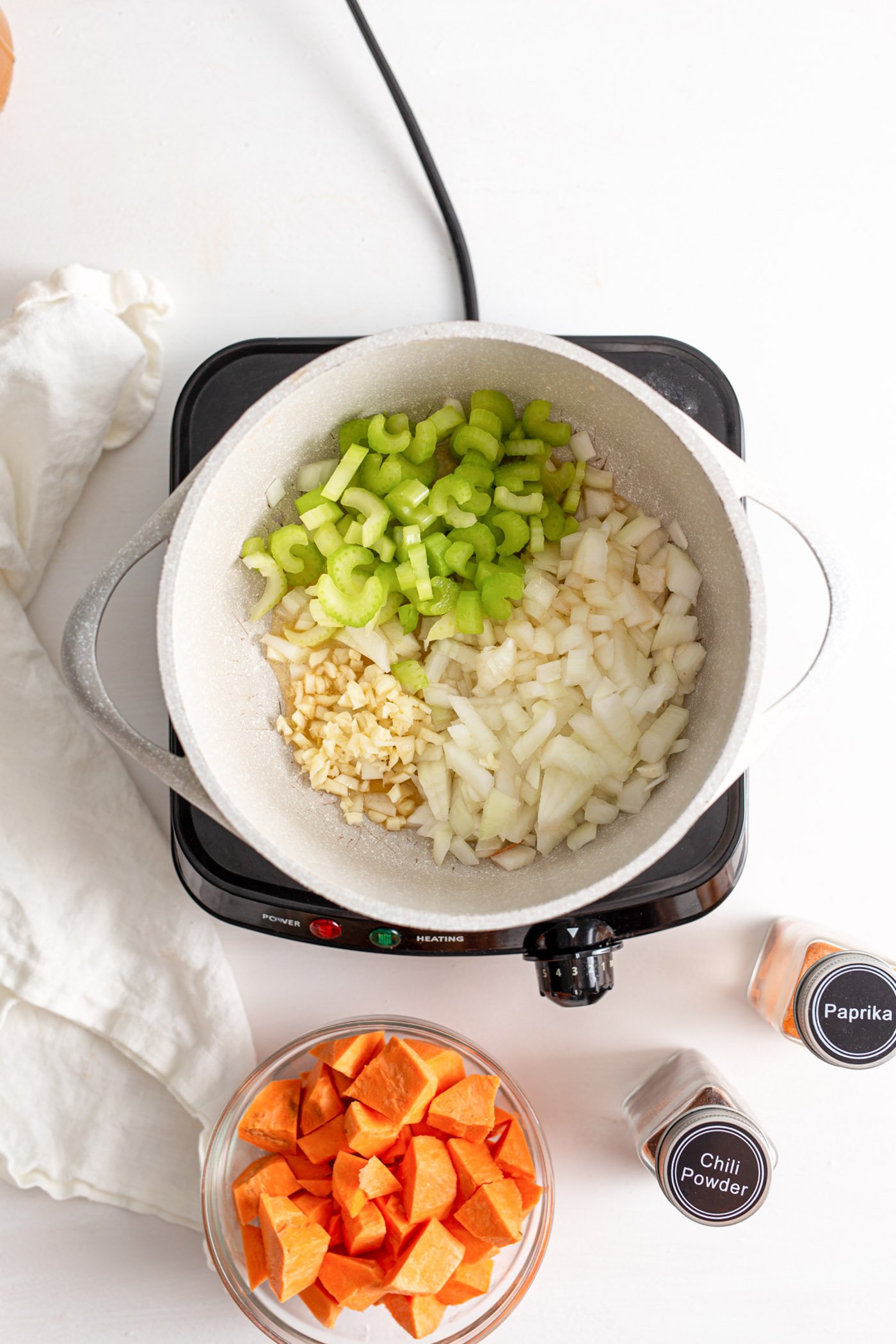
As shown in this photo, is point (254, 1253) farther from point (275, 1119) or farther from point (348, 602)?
point (348, 602)

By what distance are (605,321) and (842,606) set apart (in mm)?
434

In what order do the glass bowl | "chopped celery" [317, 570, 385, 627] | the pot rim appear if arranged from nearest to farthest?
the pot rim < "chopped celery" [317, 570, 385, 627] < the glass bowl

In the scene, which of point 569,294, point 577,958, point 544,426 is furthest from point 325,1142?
point 569,294

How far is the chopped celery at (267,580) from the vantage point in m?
0.84

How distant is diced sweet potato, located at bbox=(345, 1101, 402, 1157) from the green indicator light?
0.15 metres

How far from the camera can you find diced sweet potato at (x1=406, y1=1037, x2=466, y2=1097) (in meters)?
0.90

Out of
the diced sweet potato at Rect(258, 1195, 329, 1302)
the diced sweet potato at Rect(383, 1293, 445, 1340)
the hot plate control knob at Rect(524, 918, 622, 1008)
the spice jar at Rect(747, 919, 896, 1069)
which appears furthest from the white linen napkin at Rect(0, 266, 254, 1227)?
the spice jar at Rect(747, 919, 896, 1069)

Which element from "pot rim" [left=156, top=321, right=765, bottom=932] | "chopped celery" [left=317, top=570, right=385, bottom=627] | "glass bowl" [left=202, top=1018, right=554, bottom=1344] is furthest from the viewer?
"glass bowl" [left=202, top=1018, right=554, bottom=1344]

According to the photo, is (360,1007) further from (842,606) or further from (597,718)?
(842,606)

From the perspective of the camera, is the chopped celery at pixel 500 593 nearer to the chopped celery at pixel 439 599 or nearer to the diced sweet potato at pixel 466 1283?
the chopped celery at pixel 439 599

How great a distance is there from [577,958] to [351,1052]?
0.24 m

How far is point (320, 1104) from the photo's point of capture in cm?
90

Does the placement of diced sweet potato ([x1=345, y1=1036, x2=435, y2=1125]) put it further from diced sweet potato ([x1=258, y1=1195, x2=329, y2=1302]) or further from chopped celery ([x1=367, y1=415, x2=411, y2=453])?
chopped celery ([x1=367, y1=415, x2=411, y2=453])

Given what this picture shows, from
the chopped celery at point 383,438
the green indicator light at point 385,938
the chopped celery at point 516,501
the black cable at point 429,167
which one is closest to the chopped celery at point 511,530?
the chopped celery at point 516,501
